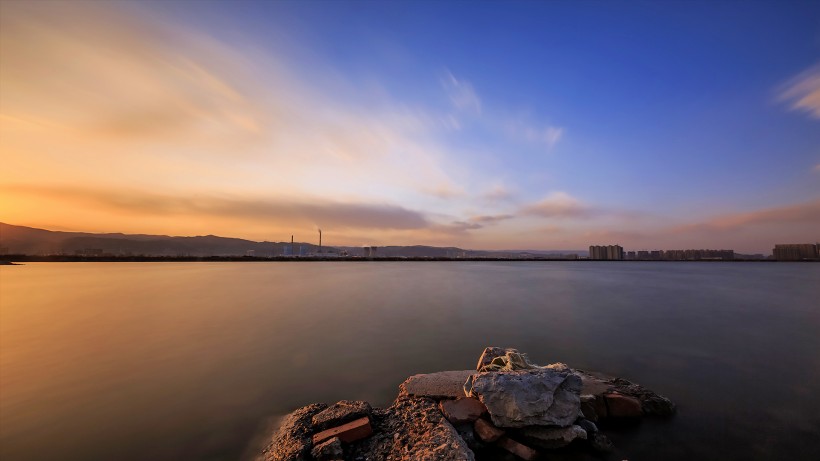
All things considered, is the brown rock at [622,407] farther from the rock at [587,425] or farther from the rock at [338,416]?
the rock at [338,416]

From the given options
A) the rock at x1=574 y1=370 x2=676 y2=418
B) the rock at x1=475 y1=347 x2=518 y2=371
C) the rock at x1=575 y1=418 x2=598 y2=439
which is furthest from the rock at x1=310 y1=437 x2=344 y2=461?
the rock at x1=574 y1=370 x2=676 y2=418

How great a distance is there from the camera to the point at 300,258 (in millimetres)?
130375

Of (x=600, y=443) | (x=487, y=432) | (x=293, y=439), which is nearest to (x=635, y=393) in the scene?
(x=600, y=443)

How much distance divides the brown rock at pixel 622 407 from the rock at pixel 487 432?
243cm

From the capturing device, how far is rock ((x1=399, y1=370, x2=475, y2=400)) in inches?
228

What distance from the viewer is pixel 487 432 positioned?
15.4 feet

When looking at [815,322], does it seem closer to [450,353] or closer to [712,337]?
[712,337]

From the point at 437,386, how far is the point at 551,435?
2133 millimetres

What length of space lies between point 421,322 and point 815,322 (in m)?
19.0

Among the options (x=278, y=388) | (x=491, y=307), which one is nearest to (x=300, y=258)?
(x=491, y=307)

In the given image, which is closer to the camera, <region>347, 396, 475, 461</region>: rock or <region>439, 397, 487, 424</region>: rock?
<region>347, 396, 475, 461</region>: rock

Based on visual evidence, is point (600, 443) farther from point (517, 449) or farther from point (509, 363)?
point (509, 363)

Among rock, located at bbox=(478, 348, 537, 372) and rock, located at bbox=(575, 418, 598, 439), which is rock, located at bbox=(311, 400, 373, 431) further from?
rock, located at bbox=(575, 418, 598, 439)

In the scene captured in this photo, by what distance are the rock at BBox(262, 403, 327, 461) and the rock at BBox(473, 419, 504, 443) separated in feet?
7.93
